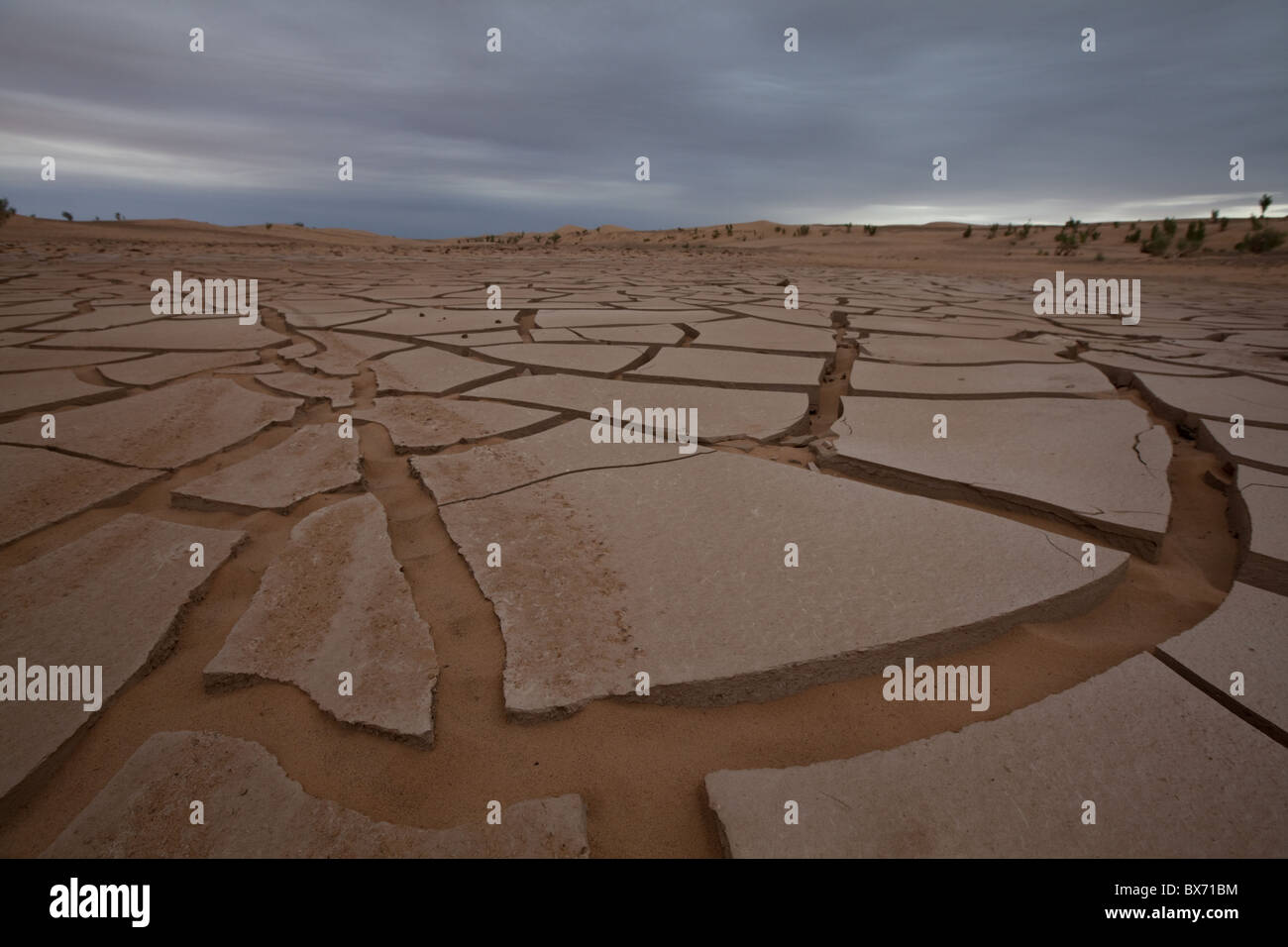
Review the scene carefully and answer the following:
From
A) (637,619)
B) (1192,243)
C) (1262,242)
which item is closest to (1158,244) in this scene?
(1192,243)

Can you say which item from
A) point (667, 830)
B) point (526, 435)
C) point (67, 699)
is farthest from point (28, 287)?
point (667, 830)

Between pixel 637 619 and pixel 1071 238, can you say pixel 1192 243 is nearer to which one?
pixel 1071 238

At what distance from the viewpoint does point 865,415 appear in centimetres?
202

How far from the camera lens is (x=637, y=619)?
104cm

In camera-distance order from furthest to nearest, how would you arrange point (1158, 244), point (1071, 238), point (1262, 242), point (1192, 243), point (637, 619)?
point (1071, 238), point (1158, 244), point (1192, 243), point (1262, 242), point (637, 619)

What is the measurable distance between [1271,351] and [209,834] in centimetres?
460

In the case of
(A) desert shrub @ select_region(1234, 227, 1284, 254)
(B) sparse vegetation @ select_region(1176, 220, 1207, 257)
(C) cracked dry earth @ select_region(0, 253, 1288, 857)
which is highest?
(B) sparse vegetation @ select_region(1176, 220, 1207, 257)

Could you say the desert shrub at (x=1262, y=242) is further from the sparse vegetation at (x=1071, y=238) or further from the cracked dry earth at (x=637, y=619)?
the cracked dry earth at (x=637, y=619)

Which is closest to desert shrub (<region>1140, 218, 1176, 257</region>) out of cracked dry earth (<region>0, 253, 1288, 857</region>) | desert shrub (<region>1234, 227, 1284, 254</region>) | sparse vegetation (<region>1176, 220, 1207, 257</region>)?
sparse vegetation (<region>1176, 220, 1207, 257</region>)

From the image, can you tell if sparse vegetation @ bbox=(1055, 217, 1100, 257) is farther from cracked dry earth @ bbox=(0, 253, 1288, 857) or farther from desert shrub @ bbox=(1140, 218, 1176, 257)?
cracked dry earth @ bbox=(0, 253, 1288, 857)

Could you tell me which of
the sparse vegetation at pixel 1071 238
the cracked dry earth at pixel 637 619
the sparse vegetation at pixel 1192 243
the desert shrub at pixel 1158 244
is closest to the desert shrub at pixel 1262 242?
the sparse vegetation at pixel 1192 243

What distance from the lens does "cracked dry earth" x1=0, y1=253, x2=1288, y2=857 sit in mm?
737

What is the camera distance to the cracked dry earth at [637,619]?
74 centimetres

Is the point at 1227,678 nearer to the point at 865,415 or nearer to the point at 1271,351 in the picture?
the point at 865,415
